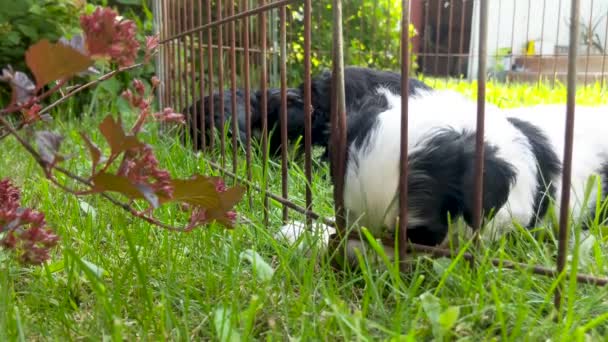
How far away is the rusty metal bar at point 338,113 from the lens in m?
1.40

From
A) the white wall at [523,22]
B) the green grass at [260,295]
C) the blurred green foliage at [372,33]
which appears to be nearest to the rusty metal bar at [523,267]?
the green grass at [260,295]

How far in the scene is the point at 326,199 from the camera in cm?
210

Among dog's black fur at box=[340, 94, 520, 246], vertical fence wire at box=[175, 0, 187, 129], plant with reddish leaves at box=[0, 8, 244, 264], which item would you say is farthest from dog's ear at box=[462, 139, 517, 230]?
vertical fence wire at box=[175, 0, 187, 129]

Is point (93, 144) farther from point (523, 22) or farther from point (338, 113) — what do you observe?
point (523, 22)

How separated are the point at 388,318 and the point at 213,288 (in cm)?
41

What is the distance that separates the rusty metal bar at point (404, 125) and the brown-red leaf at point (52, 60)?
68 centimetres

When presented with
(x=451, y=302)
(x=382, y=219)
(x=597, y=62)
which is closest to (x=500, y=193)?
(x=382, y=219)

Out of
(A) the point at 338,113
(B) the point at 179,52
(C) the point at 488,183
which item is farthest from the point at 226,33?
(C) the point at 488,183

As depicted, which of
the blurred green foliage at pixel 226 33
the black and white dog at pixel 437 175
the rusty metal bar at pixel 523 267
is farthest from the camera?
the blurred green foliage at pixel 226 33

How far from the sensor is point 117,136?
2.87ft

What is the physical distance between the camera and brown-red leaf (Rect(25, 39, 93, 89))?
0.81 metres

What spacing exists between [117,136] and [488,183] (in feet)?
3.35

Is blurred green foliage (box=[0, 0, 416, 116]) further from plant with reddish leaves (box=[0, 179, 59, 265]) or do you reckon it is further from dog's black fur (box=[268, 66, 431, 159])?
plant with reddish leaves (box=[0, 179, 59, 265])

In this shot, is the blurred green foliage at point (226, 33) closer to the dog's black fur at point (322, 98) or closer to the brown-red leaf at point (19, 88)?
the dog's black fur at point (322, 98)
